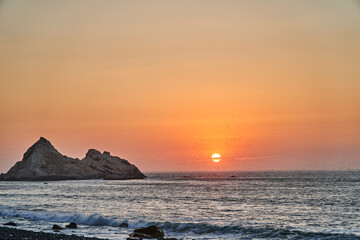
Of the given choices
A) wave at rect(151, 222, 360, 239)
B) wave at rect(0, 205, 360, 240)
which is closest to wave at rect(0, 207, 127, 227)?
wave at rect(0, 205, 360, 240)

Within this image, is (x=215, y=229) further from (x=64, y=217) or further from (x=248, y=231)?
(x=64, y=217)

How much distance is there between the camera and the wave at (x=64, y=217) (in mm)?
45647

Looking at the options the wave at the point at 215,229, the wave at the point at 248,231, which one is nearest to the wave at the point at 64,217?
the wave at the point at 215,229

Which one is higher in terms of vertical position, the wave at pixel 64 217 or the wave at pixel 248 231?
the wave at pixel 64 217

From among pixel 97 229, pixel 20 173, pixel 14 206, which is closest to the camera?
pixel 97 229

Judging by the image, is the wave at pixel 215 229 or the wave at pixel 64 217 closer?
the wave at pixel 215 229

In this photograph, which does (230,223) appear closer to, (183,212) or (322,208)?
(183,212)

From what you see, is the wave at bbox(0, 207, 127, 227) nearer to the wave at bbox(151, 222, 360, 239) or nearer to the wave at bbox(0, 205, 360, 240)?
the wave at bbox(0, 205, 360, 240)

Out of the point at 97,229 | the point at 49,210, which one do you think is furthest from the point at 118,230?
the point at 49,210

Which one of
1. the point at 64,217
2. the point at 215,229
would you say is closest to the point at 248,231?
the point at 215,229

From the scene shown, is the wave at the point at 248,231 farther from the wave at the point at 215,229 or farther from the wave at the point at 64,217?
the wave at the point at 64,217

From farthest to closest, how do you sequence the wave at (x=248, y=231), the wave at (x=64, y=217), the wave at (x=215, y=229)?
the wave at (x=64, y=217) → the wave at (x=215, y=229) → the wave at (x=248, y=231)

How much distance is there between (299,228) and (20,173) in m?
173

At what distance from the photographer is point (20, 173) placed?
194 meters
